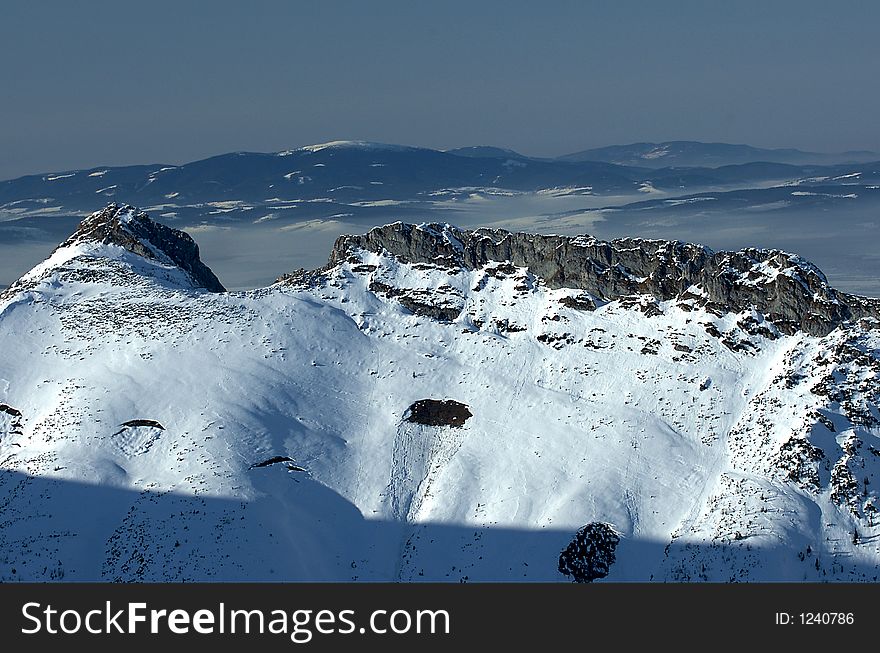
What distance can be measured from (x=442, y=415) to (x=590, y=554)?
30.4 metres

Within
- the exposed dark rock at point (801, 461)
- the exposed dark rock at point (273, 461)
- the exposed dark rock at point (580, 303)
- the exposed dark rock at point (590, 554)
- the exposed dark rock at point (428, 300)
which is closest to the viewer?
the exposed dark rock at point (590, 554)

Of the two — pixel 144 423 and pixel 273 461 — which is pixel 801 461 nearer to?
pixel 273 461

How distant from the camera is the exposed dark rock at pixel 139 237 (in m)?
173

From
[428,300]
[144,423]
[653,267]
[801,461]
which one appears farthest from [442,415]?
[801,461]

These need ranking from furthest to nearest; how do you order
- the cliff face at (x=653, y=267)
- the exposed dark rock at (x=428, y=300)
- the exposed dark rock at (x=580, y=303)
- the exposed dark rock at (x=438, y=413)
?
1. the exposed dark rock at (x=428, y=300)
2. the exposed dark rock at (x=580, y=303)
3. the cliff face at (x=653, y=267)
4. the exposed dark rock at (x=438, y=413)

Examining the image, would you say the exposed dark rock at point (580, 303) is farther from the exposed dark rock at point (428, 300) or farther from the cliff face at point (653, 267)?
the exposed dark rock at point (428, 300)

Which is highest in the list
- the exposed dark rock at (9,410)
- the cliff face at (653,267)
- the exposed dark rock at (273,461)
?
the cliff face at (653,267)

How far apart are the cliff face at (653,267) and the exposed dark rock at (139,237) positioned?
86.2 ft

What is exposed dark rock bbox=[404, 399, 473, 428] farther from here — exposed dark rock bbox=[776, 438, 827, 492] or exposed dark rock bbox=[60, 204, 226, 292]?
exposed dark rock bbox=[60, 204, 226, 292]

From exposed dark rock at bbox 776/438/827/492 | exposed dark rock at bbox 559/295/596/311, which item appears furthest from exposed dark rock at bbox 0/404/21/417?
exposed dark rock at bbox 776/438/827/492

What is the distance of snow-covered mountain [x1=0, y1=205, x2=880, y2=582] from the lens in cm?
11550

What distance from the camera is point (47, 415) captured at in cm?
13412

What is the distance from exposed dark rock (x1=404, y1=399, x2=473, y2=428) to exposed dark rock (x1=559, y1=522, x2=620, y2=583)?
1003 inches

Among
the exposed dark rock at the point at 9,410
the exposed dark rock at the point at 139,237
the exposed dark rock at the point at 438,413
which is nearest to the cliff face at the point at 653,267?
the exposed dark rock at the point at 139,237
